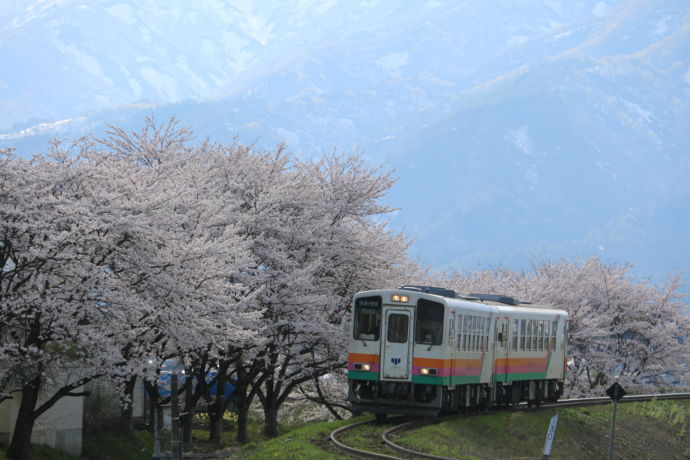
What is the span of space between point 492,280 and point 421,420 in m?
31.3

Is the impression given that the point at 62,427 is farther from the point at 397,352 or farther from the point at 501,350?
the point at 501,350

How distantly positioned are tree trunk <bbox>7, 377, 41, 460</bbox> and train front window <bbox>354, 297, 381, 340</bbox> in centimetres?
716

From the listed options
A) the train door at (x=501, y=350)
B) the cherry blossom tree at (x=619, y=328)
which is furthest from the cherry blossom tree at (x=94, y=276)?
the cherry blossom tree at (x=619, y=328)

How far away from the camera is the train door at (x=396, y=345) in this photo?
20.5 m

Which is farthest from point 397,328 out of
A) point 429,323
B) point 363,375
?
point 363,375

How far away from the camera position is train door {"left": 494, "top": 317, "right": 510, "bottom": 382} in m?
23.5

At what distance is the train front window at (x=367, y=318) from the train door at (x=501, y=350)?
404 cm

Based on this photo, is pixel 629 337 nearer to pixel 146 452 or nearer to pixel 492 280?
pixel 492 280

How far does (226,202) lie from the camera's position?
2508 centimetres

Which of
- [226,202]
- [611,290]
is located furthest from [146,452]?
[611,290]

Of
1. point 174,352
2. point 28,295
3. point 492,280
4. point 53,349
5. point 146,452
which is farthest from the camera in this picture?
point 492,280

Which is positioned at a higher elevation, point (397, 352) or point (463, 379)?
point (397, 352)

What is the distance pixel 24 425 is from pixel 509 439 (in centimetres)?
1087

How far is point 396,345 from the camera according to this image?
20672 mm
